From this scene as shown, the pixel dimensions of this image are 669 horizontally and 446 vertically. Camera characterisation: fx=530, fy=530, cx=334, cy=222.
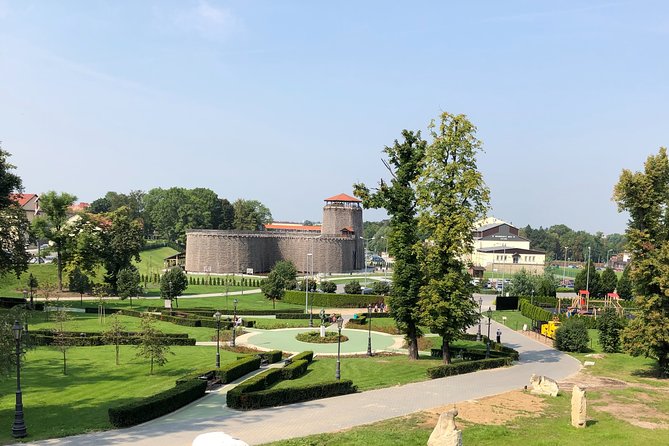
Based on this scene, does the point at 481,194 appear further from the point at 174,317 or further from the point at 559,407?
the point at 174,317

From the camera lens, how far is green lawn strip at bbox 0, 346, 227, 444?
18.7m

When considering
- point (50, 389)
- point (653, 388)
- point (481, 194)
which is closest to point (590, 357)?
point (653, 388)

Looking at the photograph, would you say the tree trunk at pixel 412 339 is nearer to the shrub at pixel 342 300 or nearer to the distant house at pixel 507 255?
the shrub at pixel 342 300

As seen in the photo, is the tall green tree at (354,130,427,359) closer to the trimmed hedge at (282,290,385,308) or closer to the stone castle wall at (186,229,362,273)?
the trimmed hedge at (282,290,385,308)

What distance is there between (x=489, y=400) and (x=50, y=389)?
19.5 m

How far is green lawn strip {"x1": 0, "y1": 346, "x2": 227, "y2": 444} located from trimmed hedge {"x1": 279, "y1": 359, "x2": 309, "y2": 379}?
5.19m

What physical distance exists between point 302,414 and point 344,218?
85708 millimetres

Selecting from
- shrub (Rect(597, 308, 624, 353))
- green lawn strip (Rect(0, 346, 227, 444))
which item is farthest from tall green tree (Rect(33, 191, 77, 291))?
shrub (Rect(597, 308, 624, 353))

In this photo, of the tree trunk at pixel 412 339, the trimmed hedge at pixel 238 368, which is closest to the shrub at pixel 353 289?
the tree trunk at pixel 412 339

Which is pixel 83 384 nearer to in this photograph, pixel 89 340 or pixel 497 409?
pixel 89 340

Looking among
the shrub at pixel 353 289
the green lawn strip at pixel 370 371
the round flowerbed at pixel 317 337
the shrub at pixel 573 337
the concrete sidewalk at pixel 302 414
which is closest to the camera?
the concrete sidewalk at pixel 302 414

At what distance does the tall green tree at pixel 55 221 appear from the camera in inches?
2372

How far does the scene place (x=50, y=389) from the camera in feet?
78.8

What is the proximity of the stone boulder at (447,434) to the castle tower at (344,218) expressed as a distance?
291ft
